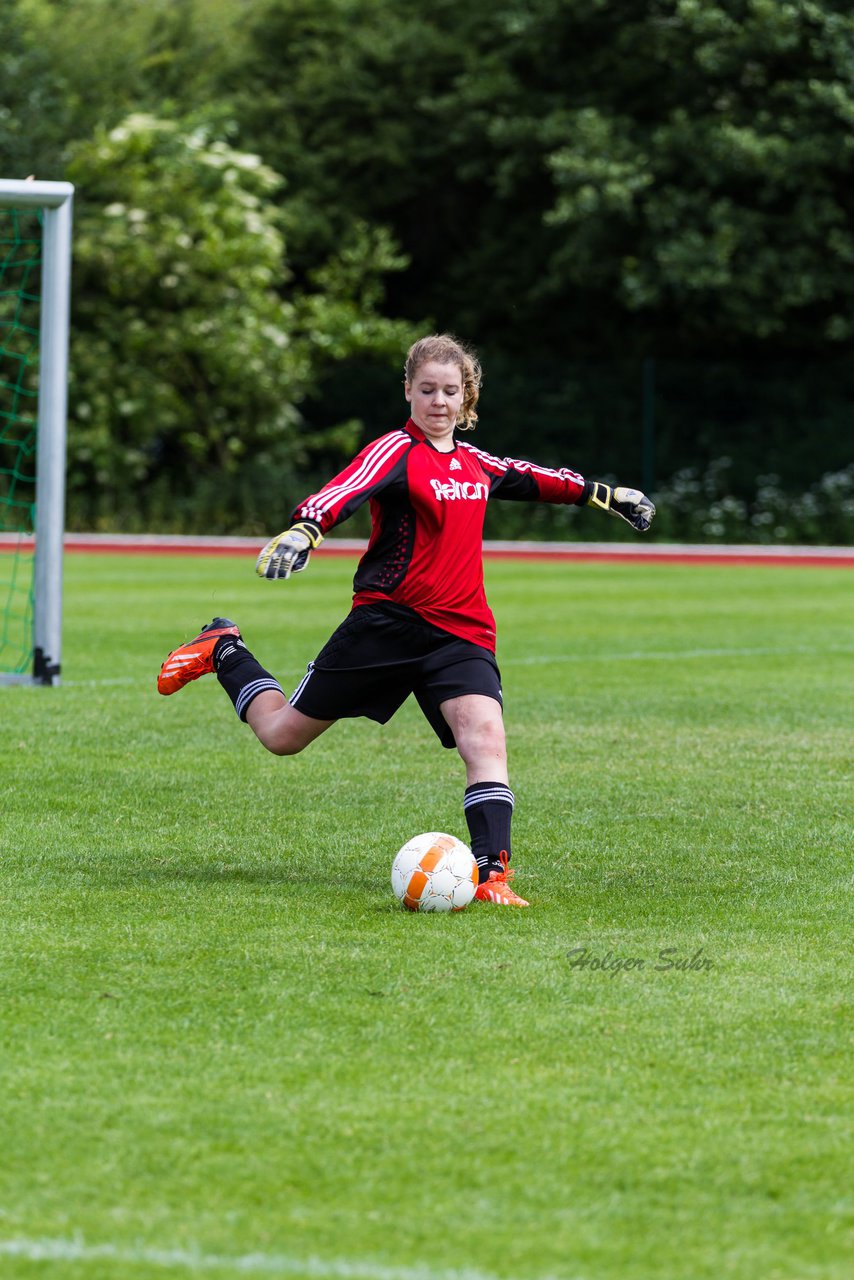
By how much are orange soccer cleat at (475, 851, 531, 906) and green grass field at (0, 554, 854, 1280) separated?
0.10 metres

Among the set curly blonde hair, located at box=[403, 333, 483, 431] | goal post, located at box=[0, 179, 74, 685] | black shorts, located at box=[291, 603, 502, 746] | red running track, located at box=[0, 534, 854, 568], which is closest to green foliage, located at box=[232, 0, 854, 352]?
red running track, located at box=[0, 534, 854, 568]

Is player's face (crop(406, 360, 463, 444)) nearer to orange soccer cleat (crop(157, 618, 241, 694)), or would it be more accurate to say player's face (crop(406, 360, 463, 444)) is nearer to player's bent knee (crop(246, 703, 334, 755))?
player's bent knee (crop(246, 703, 334, 755))

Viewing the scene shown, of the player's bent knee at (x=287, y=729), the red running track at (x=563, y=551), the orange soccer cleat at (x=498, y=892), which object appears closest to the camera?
the orange soccer cleat at (x=498, y=892)

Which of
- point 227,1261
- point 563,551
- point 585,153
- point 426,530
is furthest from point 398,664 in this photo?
point 585,153

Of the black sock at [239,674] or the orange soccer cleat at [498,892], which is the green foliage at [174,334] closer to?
the black sock at [239,674]

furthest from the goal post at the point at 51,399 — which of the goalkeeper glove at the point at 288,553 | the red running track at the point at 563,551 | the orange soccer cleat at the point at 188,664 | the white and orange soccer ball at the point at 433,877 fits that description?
the red running track at the point at 563,551

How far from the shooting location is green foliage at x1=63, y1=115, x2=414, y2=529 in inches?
1080

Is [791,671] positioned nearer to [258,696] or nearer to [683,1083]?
[258,696]

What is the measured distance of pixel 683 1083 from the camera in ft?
12.5

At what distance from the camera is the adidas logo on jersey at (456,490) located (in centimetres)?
580

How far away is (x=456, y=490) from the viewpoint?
5848mm

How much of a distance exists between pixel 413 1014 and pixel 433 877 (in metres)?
1.06

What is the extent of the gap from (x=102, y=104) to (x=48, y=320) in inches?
1014
